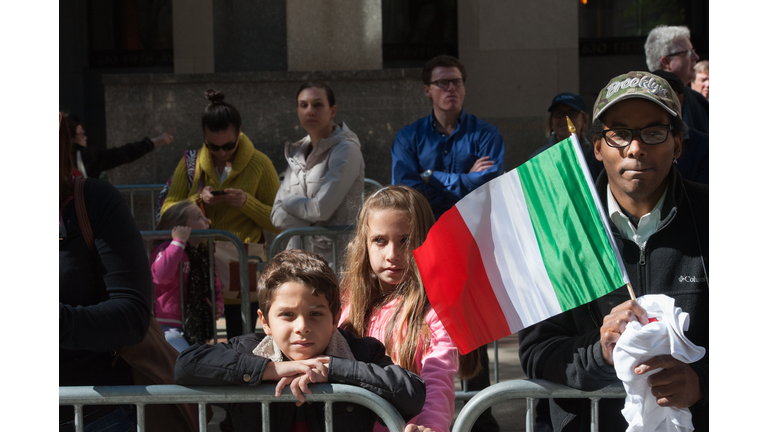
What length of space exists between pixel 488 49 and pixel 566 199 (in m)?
8.93

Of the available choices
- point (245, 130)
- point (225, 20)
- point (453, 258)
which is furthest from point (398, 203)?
point (225, 20)

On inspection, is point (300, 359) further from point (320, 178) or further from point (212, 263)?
point (320, 178)

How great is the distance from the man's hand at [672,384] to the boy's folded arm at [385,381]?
2.38ft

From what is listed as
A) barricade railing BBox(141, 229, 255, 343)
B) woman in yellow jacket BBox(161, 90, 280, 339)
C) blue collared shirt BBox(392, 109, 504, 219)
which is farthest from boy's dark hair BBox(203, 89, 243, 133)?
blue collared shirt BBox(392, 109, 504, 219)

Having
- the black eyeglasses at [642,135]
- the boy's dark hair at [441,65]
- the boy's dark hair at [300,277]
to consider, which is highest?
the boy's dark hair at [441,65]

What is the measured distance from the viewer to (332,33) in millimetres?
8031

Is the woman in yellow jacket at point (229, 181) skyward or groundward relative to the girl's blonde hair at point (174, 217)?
skyward

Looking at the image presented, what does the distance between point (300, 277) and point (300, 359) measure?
0.94 feet

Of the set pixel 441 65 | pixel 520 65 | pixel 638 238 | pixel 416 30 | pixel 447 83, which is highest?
pixel 416 30

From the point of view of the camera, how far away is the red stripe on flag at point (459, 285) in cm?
247

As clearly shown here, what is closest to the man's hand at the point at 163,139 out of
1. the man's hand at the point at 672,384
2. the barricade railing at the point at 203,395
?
the barricade railing at the point at 203,395

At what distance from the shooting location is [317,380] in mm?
2299

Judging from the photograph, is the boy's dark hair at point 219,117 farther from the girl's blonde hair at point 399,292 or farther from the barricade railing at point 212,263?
the girl's blonde hair at point 399,292

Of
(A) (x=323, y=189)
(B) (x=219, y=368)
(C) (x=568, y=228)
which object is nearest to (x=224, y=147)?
(A) (x=323, y=189)
